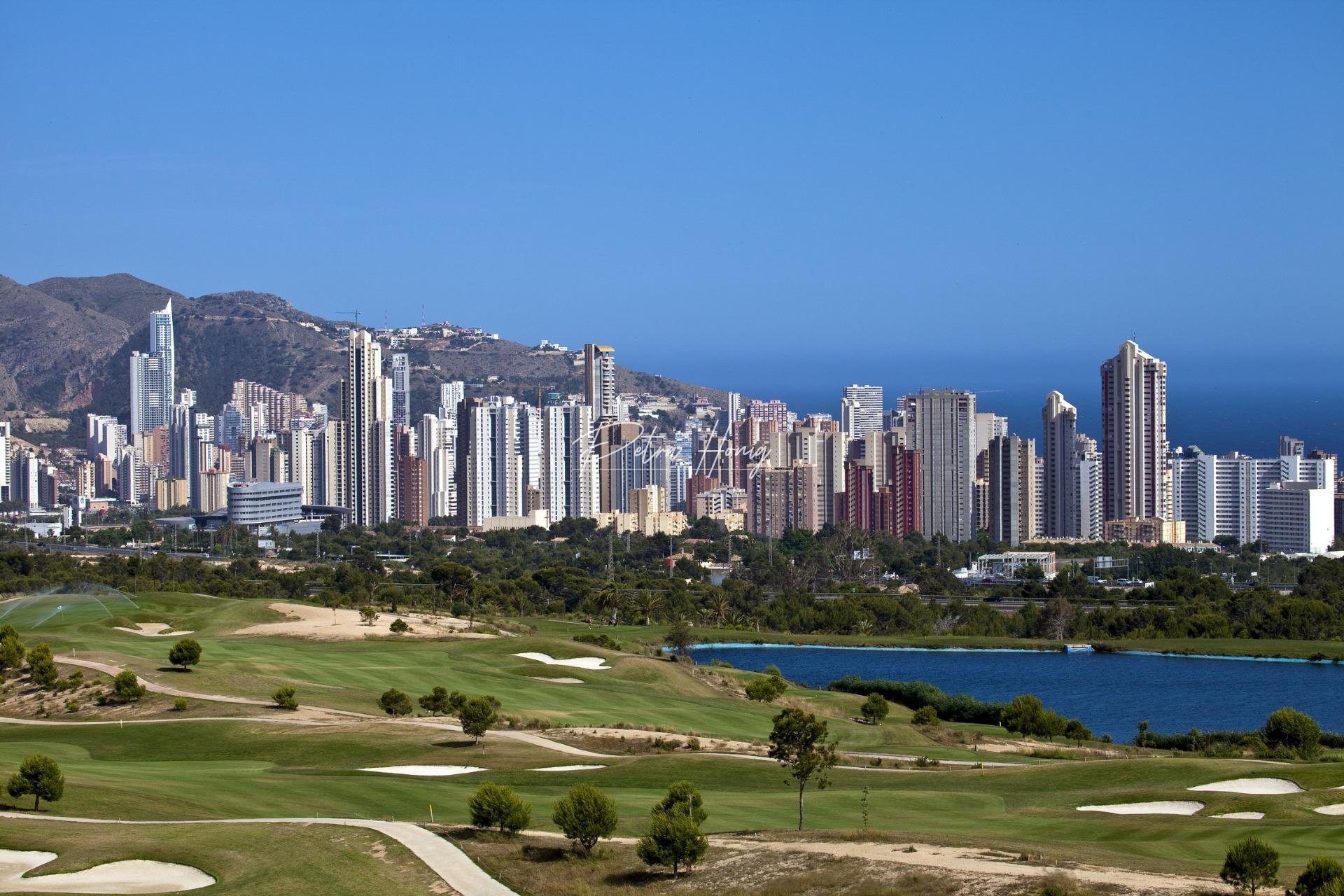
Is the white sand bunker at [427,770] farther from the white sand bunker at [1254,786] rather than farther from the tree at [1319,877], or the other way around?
the tree at [1319,877]

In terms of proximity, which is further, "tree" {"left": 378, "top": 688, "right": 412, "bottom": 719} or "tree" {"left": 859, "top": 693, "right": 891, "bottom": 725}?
"tree" {"left": 859, "top": 693, "right": 891, "bottom": 725}

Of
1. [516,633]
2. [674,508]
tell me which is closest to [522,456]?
[674,508]

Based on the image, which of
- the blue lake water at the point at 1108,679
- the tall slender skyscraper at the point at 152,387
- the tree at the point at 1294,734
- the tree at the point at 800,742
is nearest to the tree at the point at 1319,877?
the tree at the point at 800,742

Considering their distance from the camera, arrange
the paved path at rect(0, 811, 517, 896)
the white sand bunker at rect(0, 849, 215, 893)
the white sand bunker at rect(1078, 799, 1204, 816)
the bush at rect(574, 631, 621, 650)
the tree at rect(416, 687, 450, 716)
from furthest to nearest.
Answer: the bush at rect(574, 631, 621, 650) → the tree at rect(416, 687, 450, 716) → the white sand bunker at rect(1078, 799, 1204, 816) → the white sand bunker at rect(0, 849, 215, 893) → the paved path at rect(0, 811, 517, 896)

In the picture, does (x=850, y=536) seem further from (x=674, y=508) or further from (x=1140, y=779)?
(x=1140, y=779)

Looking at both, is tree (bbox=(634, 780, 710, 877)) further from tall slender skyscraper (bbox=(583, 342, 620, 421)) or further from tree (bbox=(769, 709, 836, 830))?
tall slender skyscraper (bbox=(583, 342, 620, 421))

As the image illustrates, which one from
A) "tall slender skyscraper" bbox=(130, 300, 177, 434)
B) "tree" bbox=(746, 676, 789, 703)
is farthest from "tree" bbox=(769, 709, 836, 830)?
"tall slender skyscraper" bbox=(130, 300, 177, 434)

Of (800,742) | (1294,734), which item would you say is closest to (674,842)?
(800,742)
